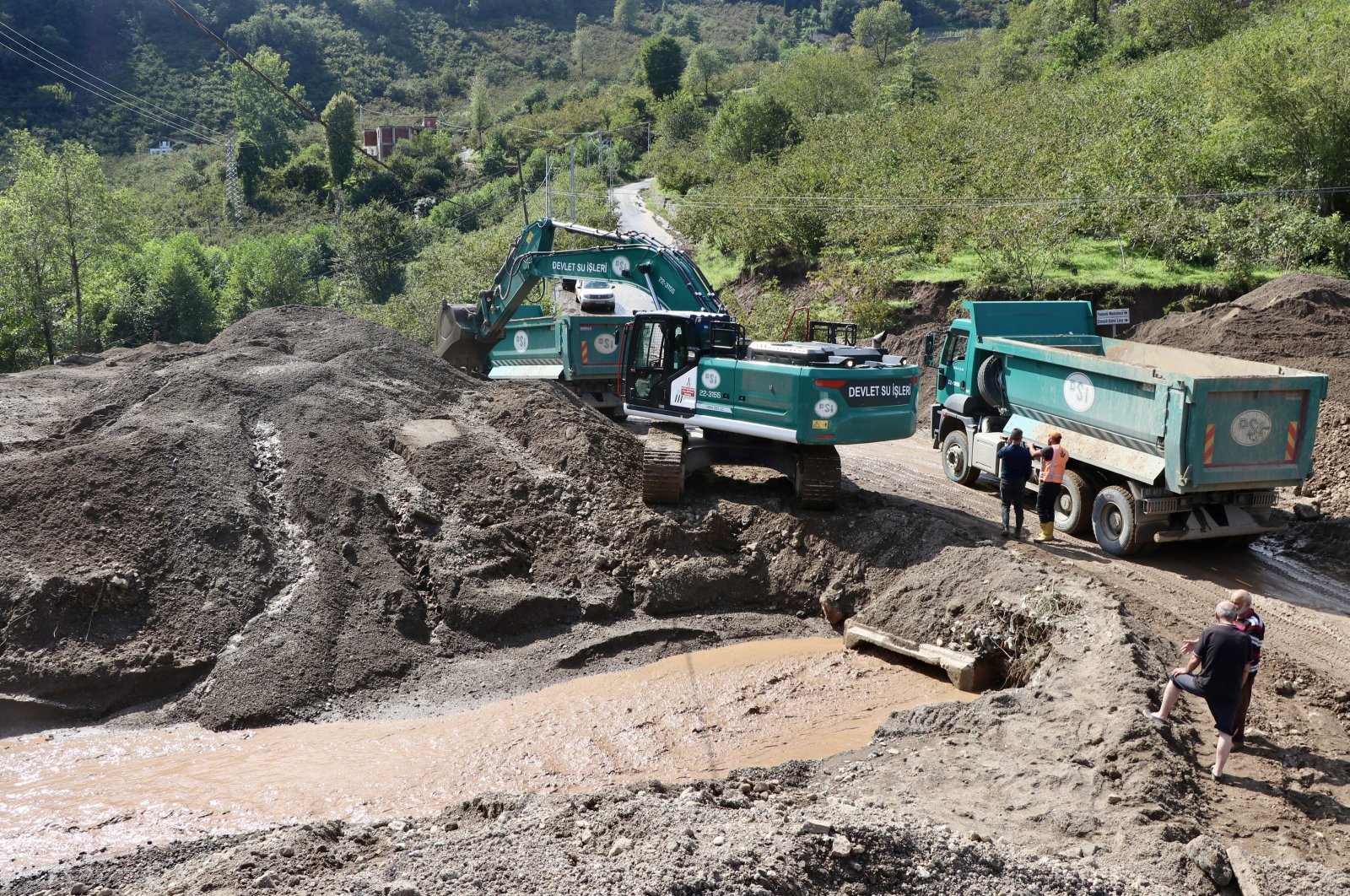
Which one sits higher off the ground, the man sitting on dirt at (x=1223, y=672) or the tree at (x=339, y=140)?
the tree at (x=339, y=140)

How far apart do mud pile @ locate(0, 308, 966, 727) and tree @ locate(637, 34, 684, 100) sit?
81.0 m

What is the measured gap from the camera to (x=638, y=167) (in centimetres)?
7144

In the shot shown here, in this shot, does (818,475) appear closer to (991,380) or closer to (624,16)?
(991,380)

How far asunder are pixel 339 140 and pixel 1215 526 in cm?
7072

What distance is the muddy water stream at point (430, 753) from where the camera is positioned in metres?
7.60

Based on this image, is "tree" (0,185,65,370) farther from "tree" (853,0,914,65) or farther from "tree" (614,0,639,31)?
"tree" (614,0,639,31)

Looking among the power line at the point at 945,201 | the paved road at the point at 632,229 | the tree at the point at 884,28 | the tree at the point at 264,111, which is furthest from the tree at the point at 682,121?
the power line at the point at 945,201

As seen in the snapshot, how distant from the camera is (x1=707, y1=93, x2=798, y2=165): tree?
50281 millimetres

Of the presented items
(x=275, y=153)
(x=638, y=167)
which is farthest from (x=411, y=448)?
(x=275, y=153)

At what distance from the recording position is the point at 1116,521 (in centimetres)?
1202

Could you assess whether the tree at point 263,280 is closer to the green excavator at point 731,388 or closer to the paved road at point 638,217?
the paved road at point 638,217

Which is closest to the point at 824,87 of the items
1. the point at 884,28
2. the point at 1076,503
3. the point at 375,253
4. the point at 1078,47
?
the point at 1078,47

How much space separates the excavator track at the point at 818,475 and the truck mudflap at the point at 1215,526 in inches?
140

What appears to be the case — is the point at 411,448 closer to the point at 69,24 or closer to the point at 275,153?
the point at 275,153
